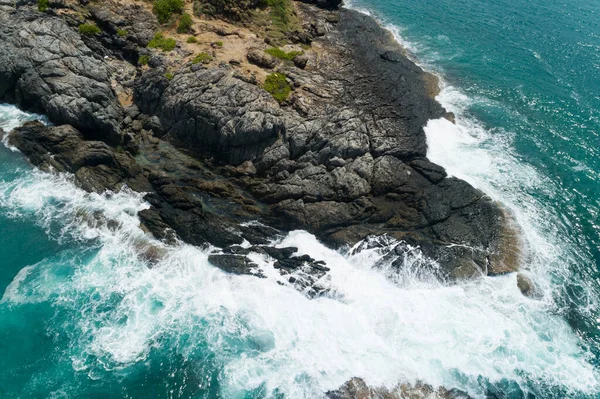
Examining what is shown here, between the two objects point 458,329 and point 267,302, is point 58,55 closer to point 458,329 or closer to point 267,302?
point 267,302

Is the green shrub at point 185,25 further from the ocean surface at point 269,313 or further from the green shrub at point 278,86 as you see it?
the ocean surface at point 269,313

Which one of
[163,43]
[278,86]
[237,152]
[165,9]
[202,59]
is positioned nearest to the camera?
[237,152]

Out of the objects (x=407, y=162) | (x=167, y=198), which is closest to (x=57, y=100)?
(x=167, y=198)

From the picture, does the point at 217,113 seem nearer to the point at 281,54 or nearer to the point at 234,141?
the point at 234,141

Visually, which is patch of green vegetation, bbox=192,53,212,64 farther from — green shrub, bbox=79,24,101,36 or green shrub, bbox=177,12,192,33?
green shrub, bbox=79,24,101,36

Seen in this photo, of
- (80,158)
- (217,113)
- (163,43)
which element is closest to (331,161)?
(217,113)
